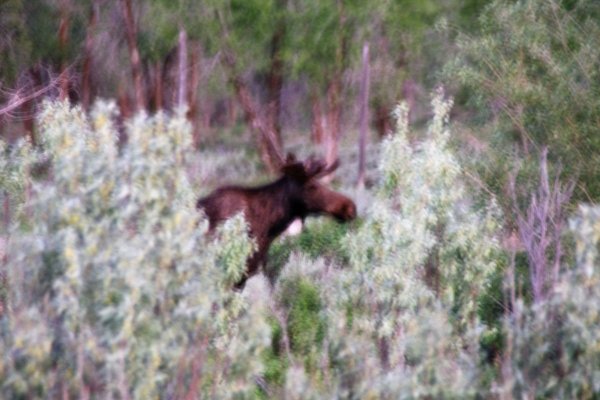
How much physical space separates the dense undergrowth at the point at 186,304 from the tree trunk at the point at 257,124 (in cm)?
1841

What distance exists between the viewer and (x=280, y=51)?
2930cm

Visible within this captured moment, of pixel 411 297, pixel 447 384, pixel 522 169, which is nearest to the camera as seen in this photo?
pixel 447 384

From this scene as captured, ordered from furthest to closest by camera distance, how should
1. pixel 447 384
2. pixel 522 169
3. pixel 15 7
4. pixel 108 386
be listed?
1. pixel 15 7
2. pixel 522 169
3. pixel 447 384
4. pixel 108 386

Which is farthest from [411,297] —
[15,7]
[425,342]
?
[15,7]

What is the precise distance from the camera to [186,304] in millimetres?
6996

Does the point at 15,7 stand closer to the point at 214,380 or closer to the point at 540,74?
the point at 540,74

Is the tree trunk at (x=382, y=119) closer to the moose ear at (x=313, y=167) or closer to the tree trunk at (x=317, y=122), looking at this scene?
the tree trunk at (x=317, y=122)

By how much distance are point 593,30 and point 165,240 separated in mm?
8064

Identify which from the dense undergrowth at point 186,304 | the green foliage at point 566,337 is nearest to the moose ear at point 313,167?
the dense undergrowth at point 186,304

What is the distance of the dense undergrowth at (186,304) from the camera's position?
22.2 ft

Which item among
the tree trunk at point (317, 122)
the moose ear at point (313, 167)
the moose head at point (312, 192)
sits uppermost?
the moose ear at point (313, 167)

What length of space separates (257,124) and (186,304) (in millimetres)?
22771

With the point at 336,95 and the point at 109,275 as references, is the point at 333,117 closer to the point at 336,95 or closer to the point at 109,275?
the point at 336,95

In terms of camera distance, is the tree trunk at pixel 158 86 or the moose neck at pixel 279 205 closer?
the moose neck at pixel 279 205
